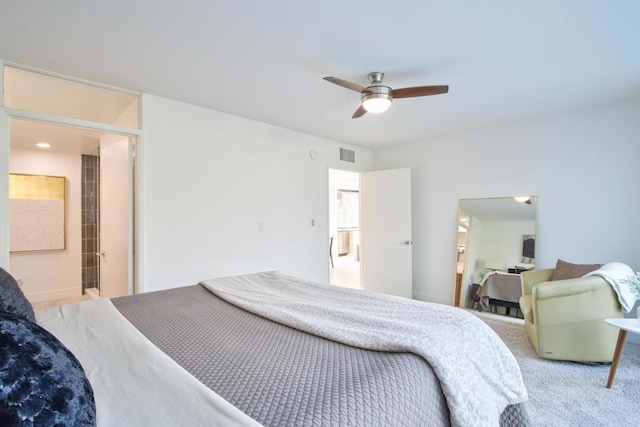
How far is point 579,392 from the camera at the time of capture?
2.19 metres

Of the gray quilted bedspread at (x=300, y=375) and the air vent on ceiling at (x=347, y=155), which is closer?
the gray quilted bedspread at (x=300, y=375)

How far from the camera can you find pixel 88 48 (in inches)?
82.8

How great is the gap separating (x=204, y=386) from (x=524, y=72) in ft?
9.81

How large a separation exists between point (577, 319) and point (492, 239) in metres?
1.52

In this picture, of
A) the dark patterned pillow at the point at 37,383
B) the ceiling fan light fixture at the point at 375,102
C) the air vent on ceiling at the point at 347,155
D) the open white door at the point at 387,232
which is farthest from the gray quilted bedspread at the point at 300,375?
the air vent on ceiling at the point at 347,155

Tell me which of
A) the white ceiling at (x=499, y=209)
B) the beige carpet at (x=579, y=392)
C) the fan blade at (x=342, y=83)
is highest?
the fan blade at (x=342, y=83)

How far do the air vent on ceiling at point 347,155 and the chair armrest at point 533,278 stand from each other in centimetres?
277

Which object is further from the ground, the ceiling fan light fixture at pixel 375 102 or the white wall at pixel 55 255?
the ceiling fan light fixture at pixel 375 102

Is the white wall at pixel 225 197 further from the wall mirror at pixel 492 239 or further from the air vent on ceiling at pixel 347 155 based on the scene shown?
the wall mirror at pixel 492 239

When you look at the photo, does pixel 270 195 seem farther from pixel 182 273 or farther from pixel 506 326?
pixel 506 326

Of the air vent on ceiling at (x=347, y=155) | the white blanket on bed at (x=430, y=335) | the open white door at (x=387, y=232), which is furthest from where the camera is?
the air vent on ceiling at (x=347, y=155)

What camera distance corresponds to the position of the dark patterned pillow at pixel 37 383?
1.97 ft

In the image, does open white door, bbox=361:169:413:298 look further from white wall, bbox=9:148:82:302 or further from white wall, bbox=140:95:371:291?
white wall, bbox=9:148:82:302

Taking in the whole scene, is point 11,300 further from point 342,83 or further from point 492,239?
point 492,239
